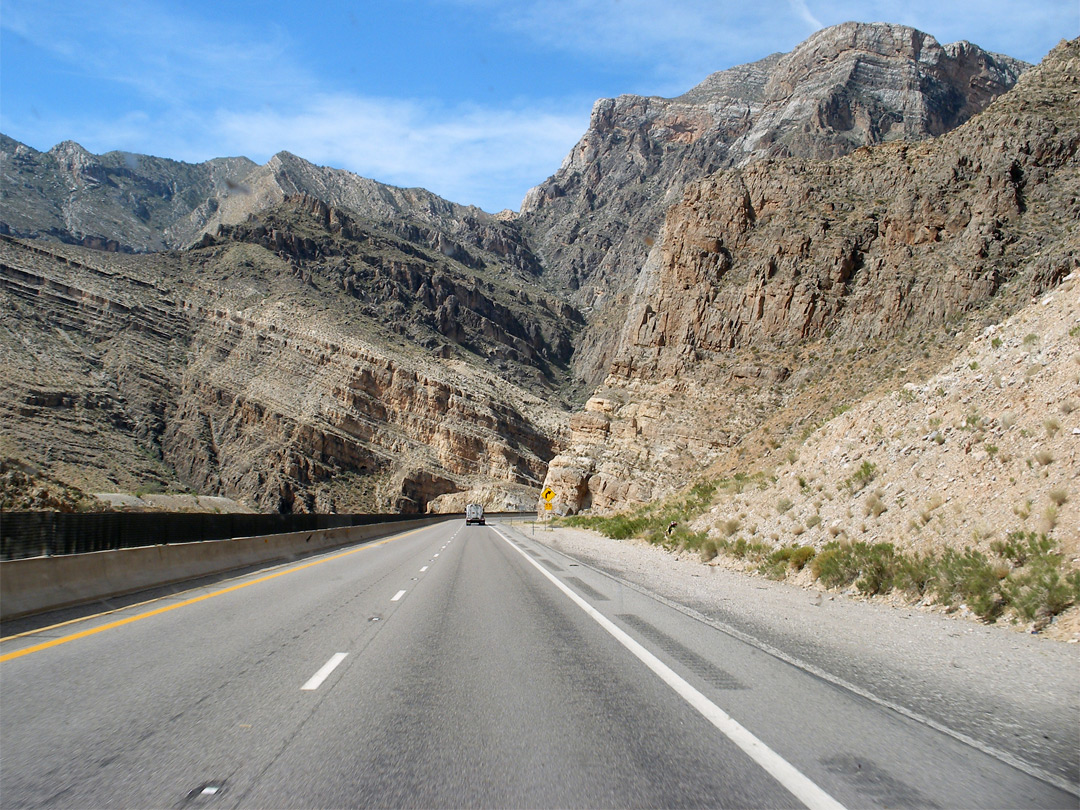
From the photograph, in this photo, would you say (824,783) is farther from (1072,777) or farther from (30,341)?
(30,341)

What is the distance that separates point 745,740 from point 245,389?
90924mm

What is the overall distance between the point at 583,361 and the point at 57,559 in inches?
6063

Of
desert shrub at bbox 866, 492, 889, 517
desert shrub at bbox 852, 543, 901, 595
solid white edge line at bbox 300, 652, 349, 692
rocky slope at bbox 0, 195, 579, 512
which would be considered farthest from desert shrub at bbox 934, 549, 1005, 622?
rocky slope at bbox 0, 195, 579, 512

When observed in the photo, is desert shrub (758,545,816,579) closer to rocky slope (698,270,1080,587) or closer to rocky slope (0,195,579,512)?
rocky slope (698,270,1080,587)

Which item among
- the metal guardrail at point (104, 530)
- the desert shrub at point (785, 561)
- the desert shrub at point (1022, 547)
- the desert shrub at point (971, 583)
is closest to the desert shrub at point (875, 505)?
the desert shrub at point (785, 561)

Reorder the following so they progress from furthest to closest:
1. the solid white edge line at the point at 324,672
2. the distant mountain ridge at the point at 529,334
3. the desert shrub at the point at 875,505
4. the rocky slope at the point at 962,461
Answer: the distant mountain ridge at the point at 529,334 < the desert shrub at the point at 875,505 < the rocky slope at the point at 962,461 < the solid white edge line at the point at 324,672

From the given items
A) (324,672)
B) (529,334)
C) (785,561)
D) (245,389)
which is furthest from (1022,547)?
(529,334)

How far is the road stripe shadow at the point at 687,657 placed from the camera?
665cm

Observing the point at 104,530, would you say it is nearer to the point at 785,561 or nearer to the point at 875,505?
the point at 785,561

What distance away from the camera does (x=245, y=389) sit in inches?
3474

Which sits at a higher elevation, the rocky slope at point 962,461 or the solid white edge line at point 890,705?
the rocky slope at point 962,461

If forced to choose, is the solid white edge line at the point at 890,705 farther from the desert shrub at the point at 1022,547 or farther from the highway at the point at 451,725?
the desert shrub at the point at 1022,547

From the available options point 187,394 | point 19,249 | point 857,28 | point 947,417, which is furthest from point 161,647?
point 857,28

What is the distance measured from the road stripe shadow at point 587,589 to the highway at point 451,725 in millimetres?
2996
